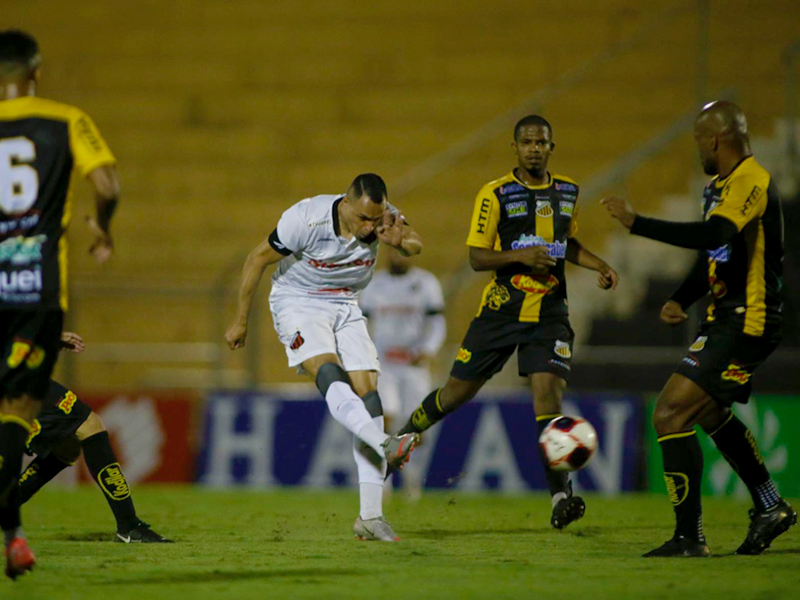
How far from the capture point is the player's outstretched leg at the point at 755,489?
6508 millimetres

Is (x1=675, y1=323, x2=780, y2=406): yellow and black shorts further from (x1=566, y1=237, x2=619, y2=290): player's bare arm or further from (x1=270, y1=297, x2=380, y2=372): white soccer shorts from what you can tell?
(x1=270, y1=297, x2=380, y2=372): white soccer shorts

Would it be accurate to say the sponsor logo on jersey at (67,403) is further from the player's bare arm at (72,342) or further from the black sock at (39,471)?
the black sock at (39,471)

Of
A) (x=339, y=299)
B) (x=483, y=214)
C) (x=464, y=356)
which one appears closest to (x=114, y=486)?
(x=339, y=299)

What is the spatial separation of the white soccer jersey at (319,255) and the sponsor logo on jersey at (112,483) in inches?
60.1

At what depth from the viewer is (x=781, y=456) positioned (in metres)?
11.7

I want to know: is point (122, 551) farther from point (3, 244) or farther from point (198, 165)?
point (198, 165)

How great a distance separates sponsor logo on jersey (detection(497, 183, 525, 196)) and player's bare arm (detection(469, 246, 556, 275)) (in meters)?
0.37

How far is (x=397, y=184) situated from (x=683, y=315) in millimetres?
9280

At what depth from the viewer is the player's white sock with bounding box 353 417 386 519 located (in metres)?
7.25

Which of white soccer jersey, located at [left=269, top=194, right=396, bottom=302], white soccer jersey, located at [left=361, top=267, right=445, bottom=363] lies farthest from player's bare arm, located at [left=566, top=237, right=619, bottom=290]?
white soccer jersey, located at [left=361, top=267, right=445, bottom=363]

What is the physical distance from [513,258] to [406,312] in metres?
4.44

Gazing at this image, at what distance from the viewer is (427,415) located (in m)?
8.12

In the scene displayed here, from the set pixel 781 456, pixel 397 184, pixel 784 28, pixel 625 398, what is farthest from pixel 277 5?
pixel 781 456

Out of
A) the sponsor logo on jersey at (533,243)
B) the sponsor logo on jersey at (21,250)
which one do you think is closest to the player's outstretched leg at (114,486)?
the sponsor logo on jersey at (21,250)
